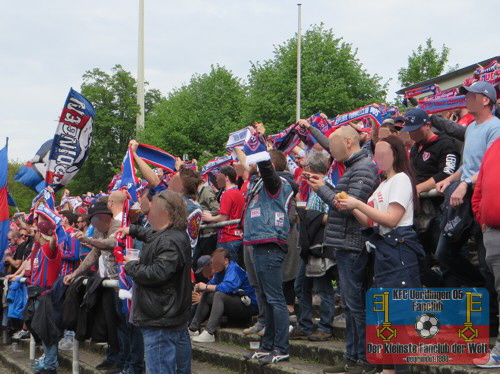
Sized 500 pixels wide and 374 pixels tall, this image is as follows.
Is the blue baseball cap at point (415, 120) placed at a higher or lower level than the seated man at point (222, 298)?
higher

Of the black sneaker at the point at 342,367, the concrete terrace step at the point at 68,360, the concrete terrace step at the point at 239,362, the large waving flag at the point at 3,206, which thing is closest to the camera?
the black sneaker at the point at 342,367

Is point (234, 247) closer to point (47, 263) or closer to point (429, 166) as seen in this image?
point (47, 263)

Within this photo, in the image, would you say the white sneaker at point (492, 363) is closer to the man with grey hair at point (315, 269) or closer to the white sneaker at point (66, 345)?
the man with grey hair at point (315, 269)

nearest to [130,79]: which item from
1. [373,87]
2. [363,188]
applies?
[373,87]

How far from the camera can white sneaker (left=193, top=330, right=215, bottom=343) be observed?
859 cm

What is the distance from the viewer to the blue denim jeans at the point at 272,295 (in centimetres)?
682

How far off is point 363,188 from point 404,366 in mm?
1558

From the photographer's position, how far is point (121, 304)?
7848mm

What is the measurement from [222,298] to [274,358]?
2.01 m

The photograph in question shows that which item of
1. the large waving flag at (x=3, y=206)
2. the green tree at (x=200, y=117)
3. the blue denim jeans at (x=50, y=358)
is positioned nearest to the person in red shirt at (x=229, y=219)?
the blue denim jeans at (x=50, y=358)

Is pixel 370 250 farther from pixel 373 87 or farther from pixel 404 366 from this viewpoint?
pixel 373 87

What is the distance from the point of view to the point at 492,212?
5031 millimetres

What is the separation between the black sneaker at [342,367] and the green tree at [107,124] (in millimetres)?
33751

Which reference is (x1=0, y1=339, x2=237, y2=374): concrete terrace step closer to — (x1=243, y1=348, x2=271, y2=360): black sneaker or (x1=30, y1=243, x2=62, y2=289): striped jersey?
(x1=243, y1=348, x2=271, y2=360): black sneaker
